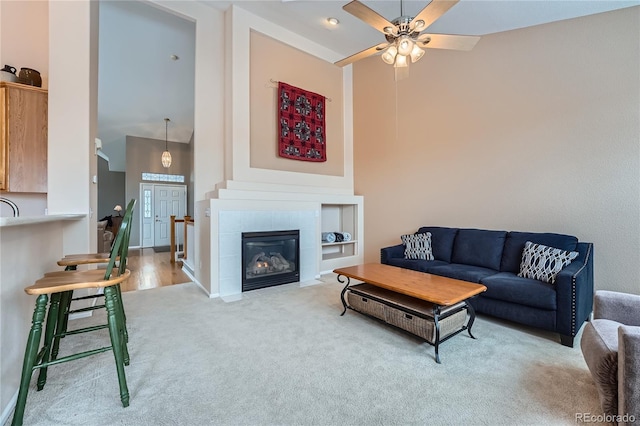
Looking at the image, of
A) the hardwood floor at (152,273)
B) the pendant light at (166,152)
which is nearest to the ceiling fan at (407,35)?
the hardwood floor at (152,273)

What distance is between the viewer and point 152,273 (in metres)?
4.71

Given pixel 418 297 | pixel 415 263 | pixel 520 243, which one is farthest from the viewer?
pixel 415 263

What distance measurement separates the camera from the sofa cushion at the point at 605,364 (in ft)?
4.48

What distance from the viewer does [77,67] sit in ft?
9.34

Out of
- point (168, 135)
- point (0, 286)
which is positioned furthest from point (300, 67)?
point (168, 135)

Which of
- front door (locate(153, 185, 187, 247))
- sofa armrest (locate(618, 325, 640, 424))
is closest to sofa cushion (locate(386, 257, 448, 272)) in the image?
sofa armrest (locate(618, 325, 640, 424))

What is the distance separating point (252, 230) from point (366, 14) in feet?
8.98

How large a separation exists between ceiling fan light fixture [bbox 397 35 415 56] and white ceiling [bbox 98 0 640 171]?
141 centimetres

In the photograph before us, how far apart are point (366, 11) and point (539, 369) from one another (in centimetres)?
296

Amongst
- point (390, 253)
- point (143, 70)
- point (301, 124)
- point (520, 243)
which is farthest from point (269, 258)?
point (143, 70)

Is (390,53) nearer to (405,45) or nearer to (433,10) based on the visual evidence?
(405,45)

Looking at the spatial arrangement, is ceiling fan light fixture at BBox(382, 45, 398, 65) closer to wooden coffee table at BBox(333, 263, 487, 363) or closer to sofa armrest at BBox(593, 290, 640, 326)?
wooden coffee table at BBox(333, 263, 487, 363)

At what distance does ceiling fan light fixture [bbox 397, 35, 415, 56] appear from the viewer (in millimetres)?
2383

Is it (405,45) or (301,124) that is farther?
(301,124)
